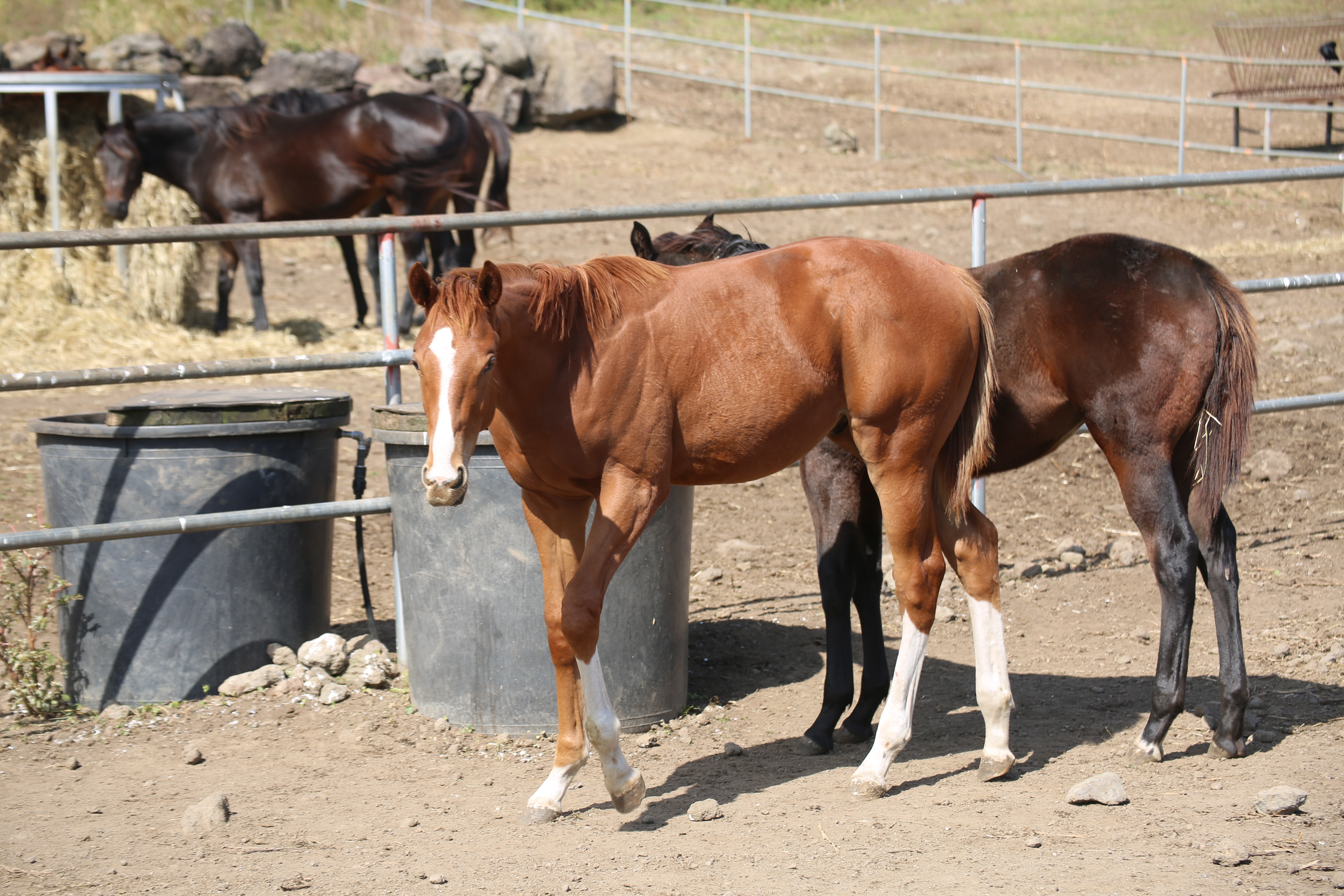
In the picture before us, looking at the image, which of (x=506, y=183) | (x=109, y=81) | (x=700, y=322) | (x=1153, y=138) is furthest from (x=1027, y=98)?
(x=700, y=322)

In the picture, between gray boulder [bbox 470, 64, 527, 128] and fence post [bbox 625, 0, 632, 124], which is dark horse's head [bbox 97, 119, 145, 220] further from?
fence post [bbox 625, 0, 632, 124]

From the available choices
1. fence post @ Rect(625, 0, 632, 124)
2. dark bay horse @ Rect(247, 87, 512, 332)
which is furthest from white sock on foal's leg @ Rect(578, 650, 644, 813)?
fence post @ Rect(625, 0, 632, 124)

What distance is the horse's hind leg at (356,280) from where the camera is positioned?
9.77 metres

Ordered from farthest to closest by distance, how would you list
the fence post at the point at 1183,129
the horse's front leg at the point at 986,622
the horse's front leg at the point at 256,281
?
the fence post at the point at 1183,129, the horse's front leg at the point at 256,281, the horse's front leg at the point at 986,622

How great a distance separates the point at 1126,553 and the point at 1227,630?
1.84 meters

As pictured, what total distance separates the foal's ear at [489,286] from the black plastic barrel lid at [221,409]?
1506mm

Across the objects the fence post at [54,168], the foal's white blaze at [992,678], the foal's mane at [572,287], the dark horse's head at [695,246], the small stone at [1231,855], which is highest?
the fence post at [54,168]

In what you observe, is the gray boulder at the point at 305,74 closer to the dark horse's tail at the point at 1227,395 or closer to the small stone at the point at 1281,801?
the dark horse's tail at the point at 1227,395

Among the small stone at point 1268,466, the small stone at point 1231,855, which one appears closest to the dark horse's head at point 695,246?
the small stone at point 1231,855

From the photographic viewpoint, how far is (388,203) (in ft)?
36.3

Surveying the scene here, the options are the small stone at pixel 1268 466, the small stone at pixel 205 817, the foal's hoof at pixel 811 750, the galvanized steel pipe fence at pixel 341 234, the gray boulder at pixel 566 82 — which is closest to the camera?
the small stone at pixel 205 817

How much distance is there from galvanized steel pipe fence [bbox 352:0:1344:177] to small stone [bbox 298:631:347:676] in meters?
10.5

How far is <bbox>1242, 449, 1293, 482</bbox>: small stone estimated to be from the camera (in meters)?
6.05

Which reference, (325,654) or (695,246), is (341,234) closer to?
(695,246)
